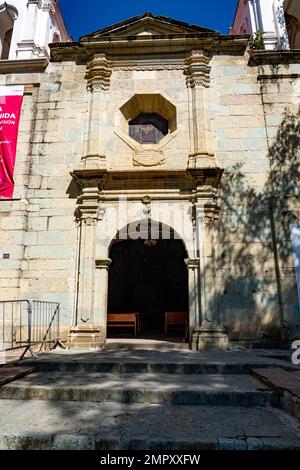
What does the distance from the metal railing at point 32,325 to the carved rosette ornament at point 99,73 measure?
630 cm

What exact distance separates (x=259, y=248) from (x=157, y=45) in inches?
264

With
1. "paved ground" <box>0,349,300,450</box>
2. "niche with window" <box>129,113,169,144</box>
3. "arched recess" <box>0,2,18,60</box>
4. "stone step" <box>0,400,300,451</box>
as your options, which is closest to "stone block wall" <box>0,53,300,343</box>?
"niche with window" <box>129,113,169,144</box>

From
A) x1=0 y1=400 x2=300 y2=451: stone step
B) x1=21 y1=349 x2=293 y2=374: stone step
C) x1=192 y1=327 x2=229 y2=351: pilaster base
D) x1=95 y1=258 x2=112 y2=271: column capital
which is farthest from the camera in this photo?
x1=95 y1=258 x2=112 y2=271: column capital

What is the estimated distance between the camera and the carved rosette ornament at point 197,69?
9.22 m

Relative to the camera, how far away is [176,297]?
571 inches

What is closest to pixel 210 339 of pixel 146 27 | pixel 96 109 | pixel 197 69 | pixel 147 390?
pixel 147 390

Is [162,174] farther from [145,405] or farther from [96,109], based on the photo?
[145,405]

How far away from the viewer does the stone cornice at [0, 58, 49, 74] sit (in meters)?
9.81

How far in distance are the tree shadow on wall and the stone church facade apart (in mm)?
27

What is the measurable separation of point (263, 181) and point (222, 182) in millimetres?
1081

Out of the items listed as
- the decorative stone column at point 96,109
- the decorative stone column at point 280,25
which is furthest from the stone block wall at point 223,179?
the decorative stone column at point 280,25

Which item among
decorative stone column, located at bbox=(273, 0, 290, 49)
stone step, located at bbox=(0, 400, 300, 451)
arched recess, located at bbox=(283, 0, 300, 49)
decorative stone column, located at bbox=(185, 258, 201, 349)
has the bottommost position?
stone step, located at bbox=(0, 400, 300, 451)

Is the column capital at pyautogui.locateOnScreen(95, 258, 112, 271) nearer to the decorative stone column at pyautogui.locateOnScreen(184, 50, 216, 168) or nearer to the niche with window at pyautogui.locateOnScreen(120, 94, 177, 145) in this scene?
the decorative stone column at pyautogui.locateOnScreen(184, 50, 216, 168)

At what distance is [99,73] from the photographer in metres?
9.42
